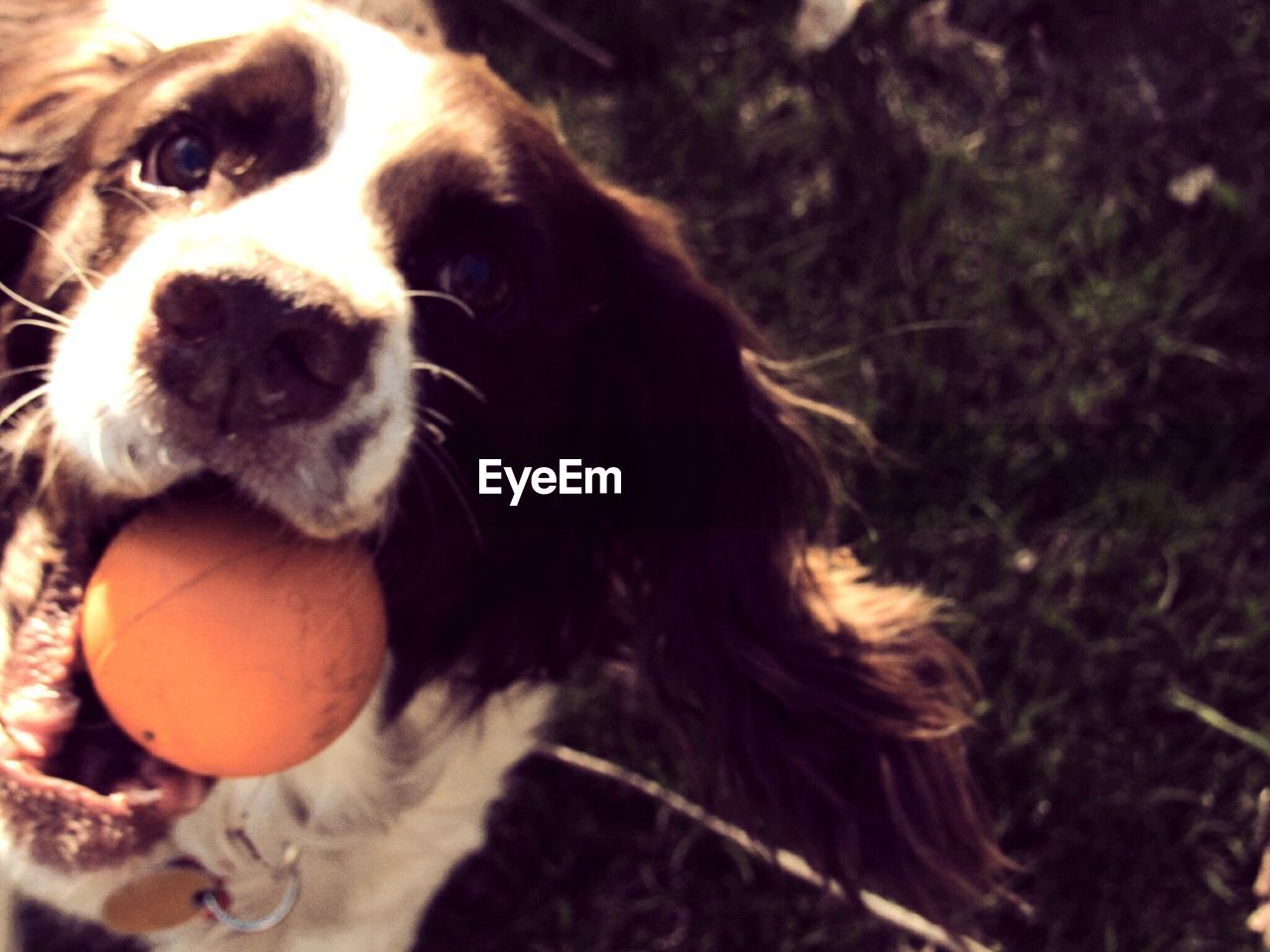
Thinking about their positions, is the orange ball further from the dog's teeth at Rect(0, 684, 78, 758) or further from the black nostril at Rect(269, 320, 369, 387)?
the black nostril at Rect(269, 320, 369, 387)

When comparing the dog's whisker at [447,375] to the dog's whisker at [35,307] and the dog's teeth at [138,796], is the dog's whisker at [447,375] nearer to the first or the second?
the dog's whisker at [35,307]

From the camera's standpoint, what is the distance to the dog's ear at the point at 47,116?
202cm

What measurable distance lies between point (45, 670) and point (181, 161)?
66 centimetres

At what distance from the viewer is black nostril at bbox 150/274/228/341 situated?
58.7 inches

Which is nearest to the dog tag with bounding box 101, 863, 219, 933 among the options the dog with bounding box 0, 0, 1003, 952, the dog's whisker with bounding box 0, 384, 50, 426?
the dog with bounding box 0, 0, 1003, 952

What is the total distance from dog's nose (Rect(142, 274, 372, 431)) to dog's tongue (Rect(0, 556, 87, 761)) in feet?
1.33

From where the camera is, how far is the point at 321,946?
2.35 m

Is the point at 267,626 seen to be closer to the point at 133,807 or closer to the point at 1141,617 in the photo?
the point at 133,807

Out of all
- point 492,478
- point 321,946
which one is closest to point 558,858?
point 321,946

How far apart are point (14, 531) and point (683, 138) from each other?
187 cm

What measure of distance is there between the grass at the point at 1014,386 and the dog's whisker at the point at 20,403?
139cm

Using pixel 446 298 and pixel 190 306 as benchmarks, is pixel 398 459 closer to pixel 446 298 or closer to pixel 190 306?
pixel 446 298

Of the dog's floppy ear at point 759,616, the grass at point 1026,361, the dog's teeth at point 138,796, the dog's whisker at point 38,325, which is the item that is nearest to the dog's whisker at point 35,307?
the dog's whisker at point 38,325

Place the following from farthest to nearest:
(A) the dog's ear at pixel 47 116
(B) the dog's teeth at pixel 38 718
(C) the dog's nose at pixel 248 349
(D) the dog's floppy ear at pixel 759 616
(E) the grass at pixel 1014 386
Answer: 1. (E) the grass at pixel 1014 386
2. (D) the dog's floppy ear at pixel 759 616
3. (A) the dog's ear at pixel 47 116
4. (B) the dog's teeth at pixel 38 718
5. (C) the dog's nose at pixel 248 349
